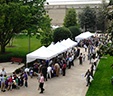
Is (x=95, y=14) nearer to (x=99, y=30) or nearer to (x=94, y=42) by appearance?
(x=99, y=30)

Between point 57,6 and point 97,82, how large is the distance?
55.2m

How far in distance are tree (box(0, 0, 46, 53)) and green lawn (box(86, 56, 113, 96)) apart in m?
7.08

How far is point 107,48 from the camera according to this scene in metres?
9.51

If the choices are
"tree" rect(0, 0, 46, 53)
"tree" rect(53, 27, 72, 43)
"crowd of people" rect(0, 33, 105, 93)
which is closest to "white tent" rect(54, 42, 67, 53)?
"crowd of people" rect(0, 33, 105, 93)

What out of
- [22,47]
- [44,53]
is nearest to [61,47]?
[44,53]

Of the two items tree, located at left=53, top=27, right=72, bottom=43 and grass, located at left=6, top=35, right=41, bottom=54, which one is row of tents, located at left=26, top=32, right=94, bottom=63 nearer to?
grass, located at left=6, top=35, right=41, bottom=54

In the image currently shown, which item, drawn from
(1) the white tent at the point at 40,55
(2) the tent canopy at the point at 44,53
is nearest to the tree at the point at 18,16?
(2) the tent canopy at the point at 44,53

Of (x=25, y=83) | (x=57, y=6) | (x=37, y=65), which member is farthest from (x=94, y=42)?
(x=57, y=6)

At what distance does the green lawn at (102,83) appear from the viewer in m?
15.7

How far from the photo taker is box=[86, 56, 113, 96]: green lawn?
1569 cm

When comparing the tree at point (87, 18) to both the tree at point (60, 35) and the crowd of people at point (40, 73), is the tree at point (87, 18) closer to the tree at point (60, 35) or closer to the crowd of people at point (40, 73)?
the tree at point (60, 35)

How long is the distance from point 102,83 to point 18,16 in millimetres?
9387

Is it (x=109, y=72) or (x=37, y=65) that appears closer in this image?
(x=37, y=65)

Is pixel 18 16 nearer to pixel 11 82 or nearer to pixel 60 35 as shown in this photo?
pixel 11 82
